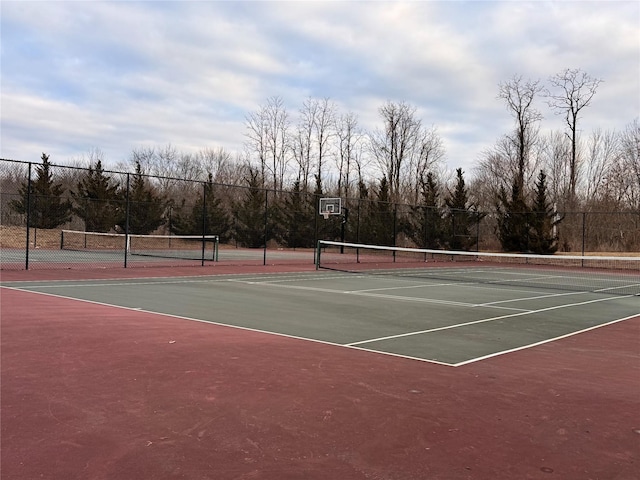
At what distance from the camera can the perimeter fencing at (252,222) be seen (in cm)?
2964

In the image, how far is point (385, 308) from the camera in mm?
9883

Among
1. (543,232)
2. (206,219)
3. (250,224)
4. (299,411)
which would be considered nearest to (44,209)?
(206,219)

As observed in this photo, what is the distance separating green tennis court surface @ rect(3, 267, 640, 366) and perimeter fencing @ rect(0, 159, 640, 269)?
39.4ft

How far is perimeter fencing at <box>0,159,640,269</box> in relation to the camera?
97.2 ft

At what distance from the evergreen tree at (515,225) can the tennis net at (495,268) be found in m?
1.08

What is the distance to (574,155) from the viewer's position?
3878 cm

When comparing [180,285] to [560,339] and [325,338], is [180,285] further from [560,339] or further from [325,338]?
[560,339]

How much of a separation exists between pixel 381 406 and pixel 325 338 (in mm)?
2729

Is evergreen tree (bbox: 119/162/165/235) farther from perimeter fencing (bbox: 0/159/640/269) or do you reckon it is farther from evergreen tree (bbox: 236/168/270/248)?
evergreen tree (bbox: 236/168/270/248)

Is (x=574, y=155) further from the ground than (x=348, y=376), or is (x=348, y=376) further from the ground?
(x=574, y=155)

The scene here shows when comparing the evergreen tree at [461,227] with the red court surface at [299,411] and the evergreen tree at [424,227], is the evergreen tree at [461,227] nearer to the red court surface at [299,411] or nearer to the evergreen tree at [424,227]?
the evergreen tree at [424,227]

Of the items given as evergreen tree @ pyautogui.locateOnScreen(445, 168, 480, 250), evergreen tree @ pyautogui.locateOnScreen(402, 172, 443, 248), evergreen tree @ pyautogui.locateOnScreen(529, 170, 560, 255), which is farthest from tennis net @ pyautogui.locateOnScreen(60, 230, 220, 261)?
evergreen tree @ pyautogui.locateOnScreen(529, 170, 560, 255)

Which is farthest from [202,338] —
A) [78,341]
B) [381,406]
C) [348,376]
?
[381,406]

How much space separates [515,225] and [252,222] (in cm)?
1737
